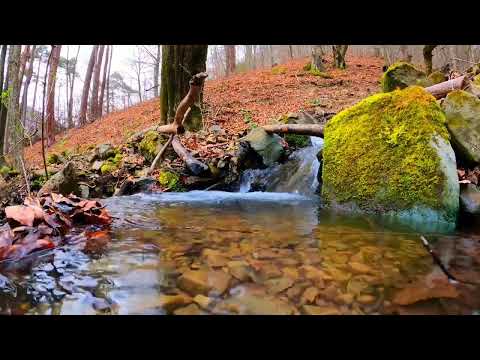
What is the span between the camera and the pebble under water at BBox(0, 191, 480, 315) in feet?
5.16

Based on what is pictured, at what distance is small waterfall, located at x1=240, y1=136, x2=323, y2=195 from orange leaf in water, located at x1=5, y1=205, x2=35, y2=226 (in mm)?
4165

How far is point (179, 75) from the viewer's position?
869cm

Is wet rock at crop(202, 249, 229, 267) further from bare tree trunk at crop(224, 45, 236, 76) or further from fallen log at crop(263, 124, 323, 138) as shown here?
bare tree trunk at crop(224, 45, 236, 76)

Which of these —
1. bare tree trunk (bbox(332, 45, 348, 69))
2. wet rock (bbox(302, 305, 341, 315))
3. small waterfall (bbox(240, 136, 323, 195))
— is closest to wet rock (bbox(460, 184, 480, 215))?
small waterfall (bbox(240, 136, 323, 195))

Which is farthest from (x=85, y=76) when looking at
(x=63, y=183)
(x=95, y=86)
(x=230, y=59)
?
(x=63, y=183)

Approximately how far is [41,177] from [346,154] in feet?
22.7

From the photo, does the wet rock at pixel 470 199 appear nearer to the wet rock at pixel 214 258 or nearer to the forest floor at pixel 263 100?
the wet rock at pixel 214 258

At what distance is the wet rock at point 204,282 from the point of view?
1.73m

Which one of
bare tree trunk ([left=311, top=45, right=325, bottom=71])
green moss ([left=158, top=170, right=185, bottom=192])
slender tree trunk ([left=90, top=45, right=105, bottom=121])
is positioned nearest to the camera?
green moss ([left=158, top=170, right=185, bottom=192])

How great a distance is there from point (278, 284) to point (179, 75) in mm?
7865

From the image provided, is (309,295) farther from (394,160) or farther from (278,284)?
(394,160)
